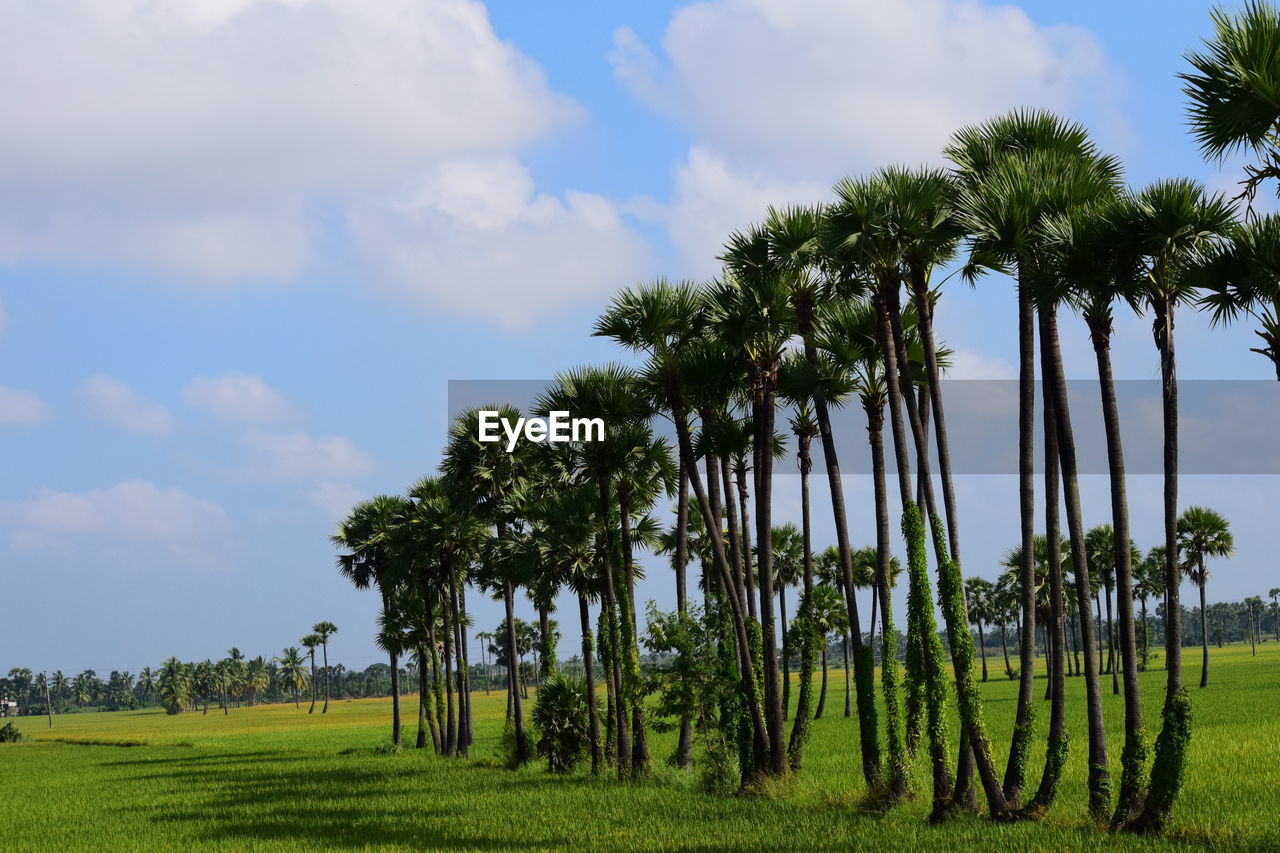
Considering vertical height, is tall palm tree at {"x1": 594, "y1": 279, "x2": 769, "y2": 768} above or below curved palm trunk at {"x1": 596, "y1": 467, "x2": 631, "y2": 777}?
above

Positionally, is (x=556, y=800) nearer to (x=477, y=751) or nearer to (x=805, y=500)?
(x=805, y=500)

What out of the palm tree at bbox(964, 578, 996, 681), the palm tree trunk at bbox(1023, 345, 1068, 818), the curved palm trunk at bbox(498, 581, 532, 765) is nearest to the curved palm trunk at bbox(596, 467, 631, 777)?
the curved palm trunk at bbox(498, 581, 532, 765)

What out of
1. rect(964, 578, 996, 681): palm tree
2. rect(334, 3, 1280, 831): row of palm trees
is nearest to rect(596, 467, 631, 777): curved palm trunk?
rect(334, 3, 1280, 831): row of palm trees

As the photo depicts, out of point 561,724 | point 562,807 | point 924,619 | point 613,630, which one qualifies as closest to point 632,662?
point 613,630

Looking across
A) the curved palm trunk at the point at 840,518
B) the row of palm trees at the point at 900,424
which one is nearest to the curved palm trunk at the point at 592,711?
the row of palm trees at the point at 900,424

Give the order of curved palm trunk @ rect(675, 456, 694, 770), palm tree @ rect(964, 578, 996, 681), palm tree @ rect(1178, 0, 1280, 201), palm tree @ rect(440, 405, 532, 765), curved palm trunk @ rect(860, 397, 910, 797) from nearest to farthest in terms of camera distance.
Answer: palm tree @ rect(1178, 0, 1280, 201)
curved palm trunk @ rect(860, 397, 910, 797)
curved palm trunk @ rect(675, 456, 694, 770)
palm tree @ rect(440, 405, 532, 765)
palm tree @ rect(964, 578, 996, 681)

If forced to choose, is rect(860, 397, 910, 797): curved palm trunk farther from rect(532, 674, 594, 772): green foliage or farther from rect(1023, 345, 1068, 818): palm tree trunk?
rect(532, 674, 594, 772): green foliage

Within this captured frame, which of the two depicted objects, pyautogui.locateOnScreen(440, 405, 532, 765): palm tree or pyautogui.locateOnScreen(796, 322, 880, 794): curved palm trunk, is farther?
pyautogui.locateOnScreen(440, 405, 532, 765): palm tree

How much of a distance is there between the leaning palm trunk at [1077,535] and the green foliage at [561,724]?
84.9 feet

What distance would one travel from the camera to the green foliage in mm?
45906

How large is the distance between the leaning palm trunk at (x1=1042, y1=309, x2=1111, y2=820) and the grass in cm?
77

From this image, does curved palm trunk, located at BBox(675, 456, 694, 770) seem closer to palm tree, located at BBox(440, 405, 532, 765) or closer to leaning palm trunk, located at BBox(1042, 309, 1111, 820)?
palm tree, located at BBox(440, 405, 532, 765)

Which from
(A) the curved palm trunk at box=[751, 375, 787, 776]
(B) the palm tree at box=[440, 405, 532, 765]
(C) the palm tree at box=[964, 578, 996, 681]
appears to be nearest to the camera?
(A) the curved palm trunk at box=[751, 375, 787, 776]

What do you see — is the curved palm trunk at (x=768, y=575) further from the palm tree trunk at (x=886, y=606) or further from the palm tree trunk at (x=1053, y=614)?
the palm tree trunk at (x=1053, y=614)
